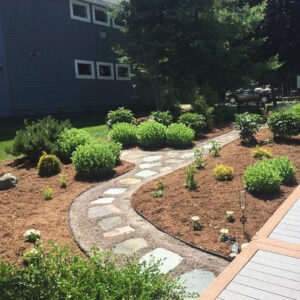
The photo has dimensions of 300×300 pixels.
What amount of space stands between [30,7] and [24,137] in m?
11.0

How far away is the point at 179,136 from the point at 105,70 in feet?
40.4

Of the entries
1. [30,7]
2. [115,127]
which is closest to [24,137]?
[115,127]

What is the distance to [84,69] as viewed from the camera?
61.8 feet

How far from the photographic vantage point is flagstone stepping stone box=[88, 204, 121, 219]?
16.3 feet

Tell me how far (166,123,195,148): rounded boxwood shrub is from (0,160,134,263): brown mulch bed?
2.01m

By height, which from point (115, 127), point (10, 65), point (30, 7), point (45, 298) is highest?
point (30, 7)

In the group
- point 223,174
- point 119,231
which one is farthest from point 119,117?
point 119,231

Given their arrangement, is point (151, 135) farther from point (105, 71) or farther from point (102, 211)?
point (105, 71)

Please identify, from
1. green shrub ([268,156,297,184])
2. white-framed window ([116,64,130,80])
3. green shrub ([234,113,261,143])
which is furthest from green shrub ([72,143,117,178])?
white-framed window ([116,64,130,80])

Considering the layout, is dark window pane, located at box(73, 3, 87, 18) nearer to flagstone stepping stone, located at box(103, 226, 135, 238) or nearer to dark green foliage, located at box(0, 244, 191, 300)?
flagstone stepping stone, located at box(103, 226, 135, 238)

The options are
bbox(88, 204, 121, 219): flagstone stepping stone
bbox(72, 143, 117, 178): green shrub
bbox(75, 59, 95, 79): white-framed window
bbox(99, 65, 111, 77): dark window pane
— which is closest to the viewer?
bbox(88, 204, 121, 219): flagstone stepping stone

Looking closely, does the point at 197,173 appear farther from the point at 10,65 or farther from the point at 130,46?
the point at 10,65

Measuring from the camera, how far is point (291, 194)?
16.8 feet

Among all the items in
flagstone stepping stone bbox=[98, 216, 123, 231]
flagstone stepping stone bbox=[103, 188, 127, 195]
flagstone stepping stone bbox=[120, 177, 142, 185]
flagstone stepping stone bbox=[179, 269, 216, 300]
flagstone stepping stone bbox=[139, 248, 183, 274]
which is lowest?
flagstone stepping stone bbox=[179, 269, 216, 300]
